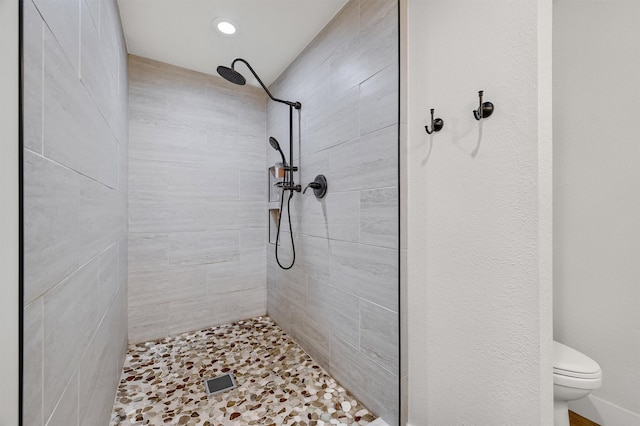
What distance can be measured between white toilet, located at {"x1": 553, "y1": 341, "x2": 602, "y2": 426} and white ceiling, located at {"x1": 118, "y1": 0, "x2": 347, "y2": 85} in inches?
84.4

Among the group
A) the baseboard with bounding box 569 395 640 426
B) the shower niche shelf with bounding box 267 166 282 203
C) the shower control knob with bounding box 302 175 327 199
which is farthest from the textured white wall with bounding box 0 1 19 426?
the baseboard with bounding box 569 395 640 426

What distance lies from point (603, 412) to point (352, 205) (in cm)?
174

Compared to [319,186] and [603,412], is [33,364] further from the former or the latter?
[603,412]

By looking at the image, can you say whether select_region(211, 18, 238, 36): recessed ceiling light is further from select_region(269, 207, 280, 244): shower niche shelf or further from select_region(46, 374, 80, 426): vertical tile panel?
select_region(46, 374, 80, 426): vertical tile panel

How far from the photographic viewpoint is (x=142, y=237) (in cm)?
207

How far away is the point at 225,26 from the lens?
1.73 metres

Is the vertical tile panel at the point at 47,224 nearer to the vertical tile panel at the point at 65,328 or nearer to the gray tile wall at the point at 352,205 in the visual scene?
the vertical tile panel at the point at 65,328

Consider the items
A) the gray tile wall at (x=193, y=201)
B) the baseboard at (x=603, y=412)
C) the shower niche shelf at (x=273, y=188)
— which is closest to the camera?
the baseboard at (x=603, y=412)

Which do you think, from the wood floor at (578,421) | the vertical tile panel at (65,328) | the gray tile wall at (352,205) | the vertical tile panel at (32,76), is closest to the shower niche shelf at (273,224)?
the gray tile wall at (352,205)

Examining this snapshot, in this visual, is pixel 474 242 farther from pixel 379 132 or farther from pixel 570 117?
pixel 570 117

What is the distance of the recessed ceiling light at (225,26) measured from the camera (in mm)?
1689

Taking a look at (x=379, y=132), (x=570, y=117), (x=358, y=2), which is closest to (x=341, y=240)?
(x=379, y=132)

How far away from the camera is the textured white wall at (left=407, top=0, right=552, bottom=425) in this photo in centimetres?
86

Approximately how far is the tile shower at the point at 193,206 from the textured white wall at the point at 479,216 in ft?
0.42
